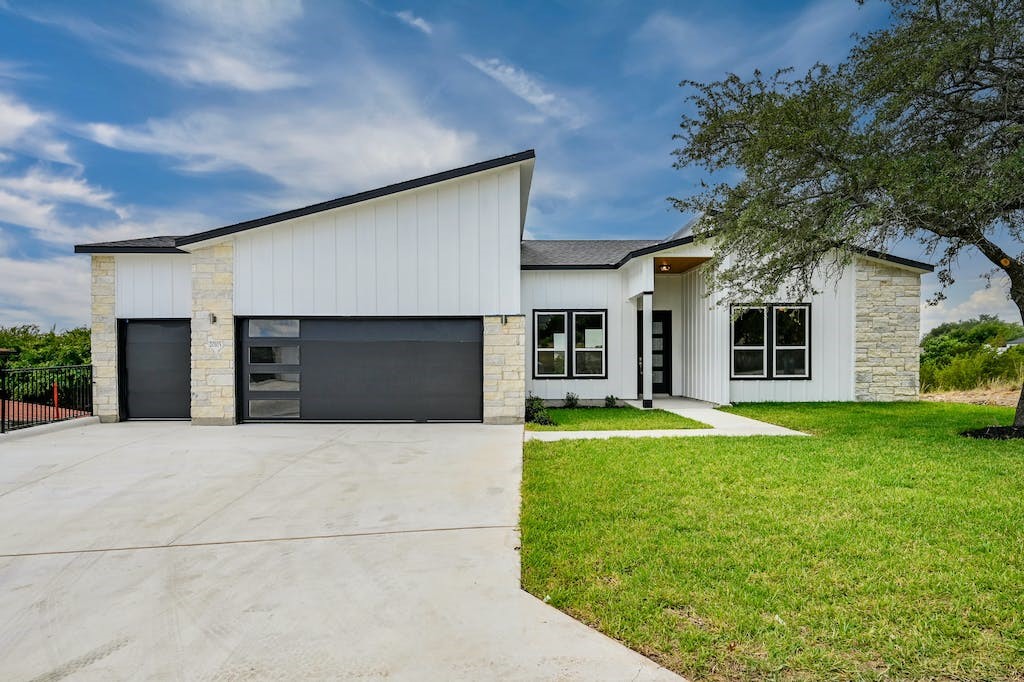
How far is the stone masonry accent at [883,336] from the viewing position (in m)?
12.6

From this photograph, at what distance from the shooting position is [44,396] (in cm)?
1203

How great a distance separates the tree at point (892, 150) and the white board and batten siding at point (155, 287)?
10.0 metres

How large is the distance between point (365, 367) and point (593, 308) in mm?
5874

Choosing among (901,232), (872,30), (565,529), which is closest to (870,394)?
(901,232)

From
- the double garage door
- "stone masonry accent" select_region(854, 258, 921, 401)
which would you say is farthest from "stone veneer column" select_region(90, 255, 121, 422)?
"stone masonry accent" select_region(854, 258, 921, 401)

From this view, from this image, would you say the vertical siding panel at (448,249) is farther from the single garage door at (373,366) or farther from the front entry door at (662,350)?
the front entry door at (662,350)

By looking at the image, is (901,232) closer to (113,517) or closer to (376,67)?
(113,517)

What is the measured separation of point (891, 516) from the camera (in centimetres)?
424

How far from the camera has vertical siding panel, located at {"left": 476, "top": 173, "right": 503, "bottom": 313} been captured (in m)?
9.56

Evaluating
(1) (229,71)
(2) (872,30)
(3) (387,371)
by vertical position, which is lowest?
(3) (387,371)

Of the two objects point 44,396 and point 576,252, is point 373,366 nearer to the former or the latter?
point 576,252

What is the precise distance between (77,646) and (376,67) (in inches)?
512

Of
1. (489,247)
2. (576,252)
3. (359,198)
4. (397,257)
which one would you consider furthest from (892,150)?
(359,198)

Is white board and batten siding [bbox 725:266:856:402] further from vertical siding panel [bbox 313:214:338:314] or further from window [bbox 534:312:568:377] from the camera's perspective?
vertical siding panel [bbox 313:214:338:314]
